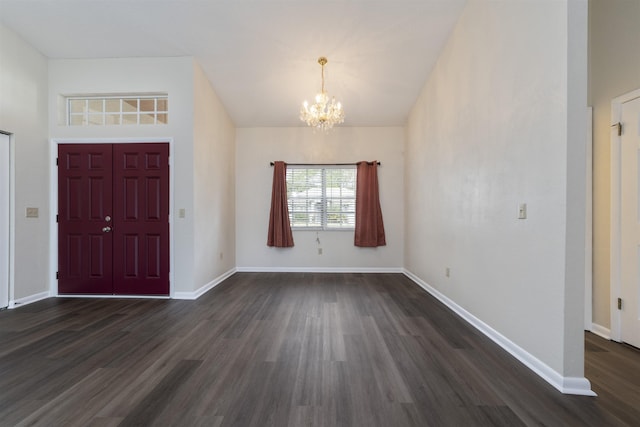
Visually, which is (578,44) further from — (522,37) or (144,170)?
(144,170)

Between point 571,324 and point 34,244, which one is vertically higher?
point 34,244

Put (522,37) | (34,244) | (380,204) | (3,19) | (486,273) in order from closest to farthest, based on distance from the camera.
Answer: (522,37), (486,273), (3,19), (34,244), (380,204)

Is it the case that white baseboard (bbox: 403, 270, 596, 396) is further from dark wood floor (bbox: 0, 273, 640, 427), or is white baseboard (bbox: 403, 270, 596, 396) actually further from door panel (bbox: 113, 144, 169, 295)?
door panel (bbox: 113, 144, 169, 295)

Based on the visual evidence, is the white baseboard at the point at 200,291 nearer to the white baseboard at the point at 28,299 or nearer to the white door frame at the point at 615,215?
the white baseboard at the point at 28,299

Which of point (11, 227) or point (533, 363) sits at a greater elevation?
point (11, 227)

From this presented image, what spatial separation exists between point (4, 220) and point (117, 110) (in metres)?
1.92

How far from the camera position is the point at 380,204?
227 inches

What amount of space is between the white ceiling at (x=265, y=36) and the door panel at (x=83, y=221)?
1.41 metres

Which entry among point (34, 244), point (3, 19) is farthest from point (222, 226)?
point (3, 19)

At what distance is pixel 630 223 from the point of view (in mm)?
2441

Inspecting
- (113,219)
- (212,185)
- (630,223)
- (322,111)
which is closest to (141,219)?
(113,219)

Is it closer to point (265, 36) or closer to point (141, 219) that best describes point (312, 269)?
point (141, 219)

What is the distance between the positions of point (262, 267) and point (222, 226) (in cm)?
126

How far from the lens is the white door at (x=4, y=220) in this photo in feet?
11.3
